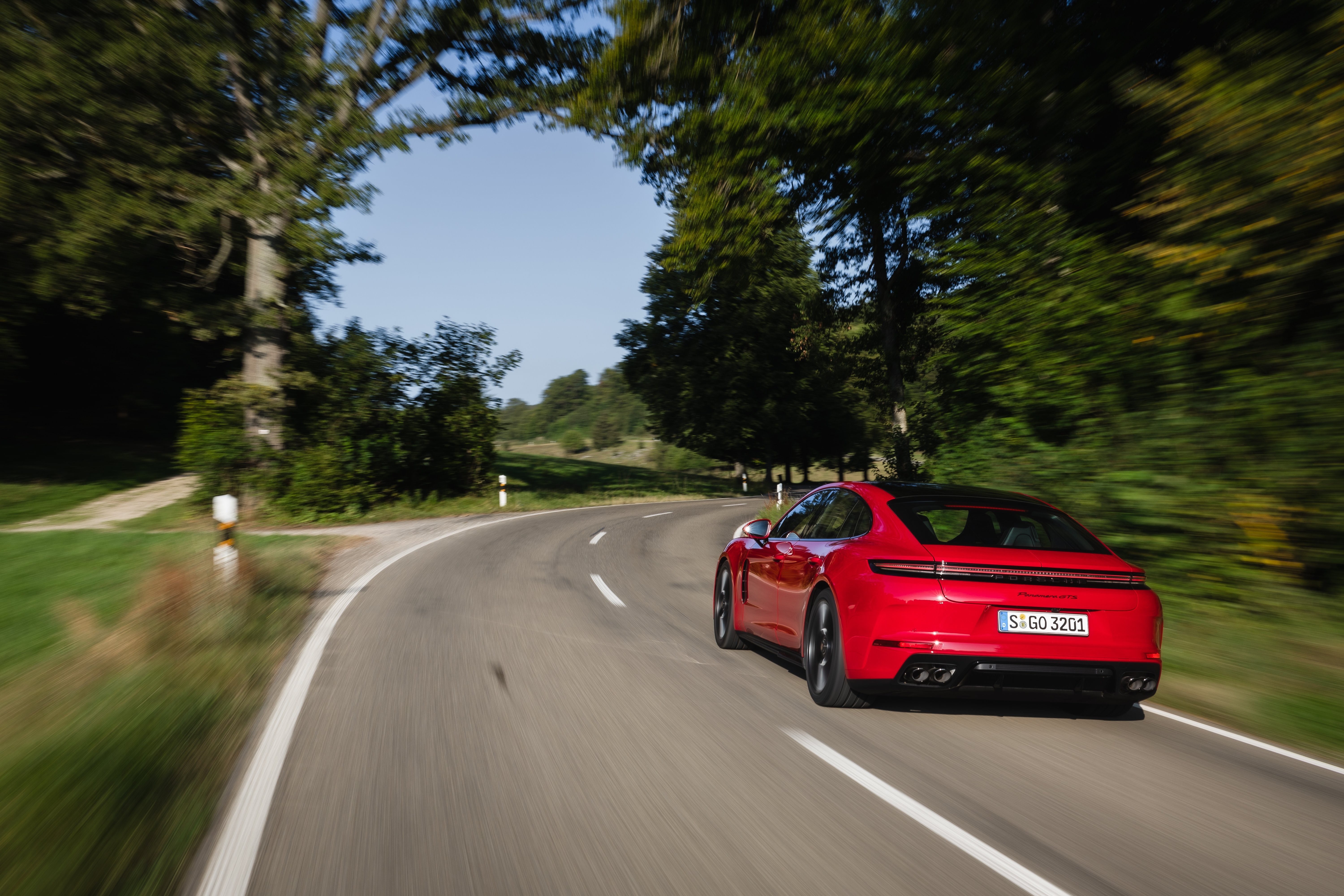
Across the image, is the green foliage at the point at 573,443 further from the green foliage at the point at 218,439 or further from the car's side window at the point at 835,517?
the car's side window at the point at 835,517

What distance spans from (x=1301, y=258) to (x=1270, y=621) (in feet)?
9.81

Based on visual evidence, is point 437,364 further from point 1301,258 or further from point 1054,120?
point 1301,258

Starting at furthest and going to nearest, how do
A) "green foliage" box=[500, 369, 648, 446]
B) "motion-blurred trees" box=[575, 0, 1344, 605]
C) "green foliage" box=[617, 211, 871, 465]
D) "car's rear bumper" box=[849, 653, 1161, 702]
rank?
1. "green foliage" box=[500, 369, 648, 446]
2. "green foliage" box=[617, 211, 871, 465]
3. "motion-blurred trees" box=[575, 0, 1344, 605]
4. "car's rear bumper" box=[849, 653, 1161, 702]

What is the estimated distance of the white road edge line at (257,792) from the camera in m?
3.23

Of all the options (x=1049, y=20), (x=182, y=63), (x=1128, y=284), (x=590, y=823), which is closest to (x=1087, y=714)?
(x=590, y=823)

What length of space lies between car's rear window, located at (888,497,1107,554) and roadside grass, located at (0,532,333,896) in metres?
3.97

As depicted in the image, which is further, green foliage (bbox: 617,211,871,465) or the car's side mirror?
green foliage (bbox: 617,211,871,465)

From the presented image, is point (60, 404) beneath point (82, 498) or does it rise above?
above

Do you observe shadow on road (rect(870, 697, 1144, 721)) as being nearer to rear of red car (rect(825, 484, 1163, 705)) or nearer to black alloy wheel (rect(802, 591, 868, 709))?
black alloy wheel (rect(802, 591, 868, 709))

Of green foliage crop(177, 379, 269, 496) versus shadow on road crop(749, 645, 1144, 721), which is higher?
green foliage crop(177, 379, 269, 496)

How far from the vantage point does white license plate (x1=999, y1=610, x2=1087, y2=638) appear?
5180 millimetres

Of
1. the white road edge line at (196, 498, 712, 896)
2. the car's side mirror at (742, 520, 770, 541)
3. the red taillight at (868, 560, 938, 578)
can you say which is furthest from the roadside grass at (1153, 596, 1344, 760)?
the white road edge line at (196, 498, 712, 896)

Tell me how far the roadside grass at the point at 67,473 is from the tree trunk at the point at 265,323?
5.25 meters

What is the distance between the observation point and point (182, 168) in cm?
2038
